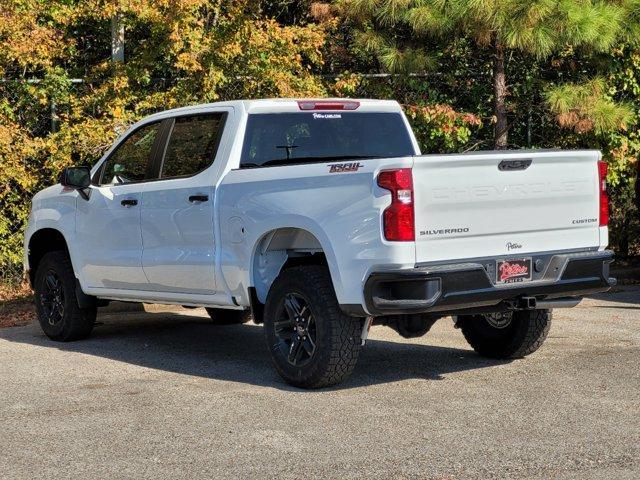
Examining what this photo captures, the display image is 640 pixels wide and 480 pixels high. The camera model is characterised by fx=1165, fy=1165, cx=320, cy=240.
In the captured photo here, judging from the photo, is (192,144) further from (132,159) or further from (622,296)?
(622,296)

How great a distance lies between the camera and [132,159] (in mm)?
9641

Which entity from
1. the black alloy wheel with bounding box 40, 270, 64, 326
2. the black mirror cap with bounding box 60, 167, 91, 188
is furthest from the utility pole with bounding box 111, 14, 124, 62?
the black mirror cap with bounding box 60, 167, 91, 188

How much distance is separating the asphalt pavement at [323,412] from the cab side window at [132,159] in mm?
1459

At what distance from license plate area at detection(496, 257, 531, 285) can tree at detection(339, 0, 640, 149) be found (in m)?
5.89

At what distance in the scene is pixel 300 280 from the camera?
7.79 metres

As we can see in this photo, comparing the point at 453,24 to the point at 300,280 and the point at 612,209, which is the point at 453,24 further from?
the point at 300,280

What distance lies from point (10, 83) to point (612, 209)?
26.2 ft

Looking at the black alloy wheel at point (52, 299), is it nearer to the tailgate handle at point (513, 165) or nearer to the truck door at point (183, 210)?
the truck door at point (183, 210)

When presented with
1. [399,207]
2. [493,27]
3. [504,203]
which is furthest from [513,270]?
[493,27]

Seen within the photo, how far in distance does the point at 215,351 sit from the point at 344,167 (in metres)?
2.93

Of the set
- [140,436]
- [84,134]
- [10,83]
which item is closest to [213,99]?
[84,134]

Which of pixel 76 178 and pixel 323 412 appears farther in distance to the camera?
pixel 76 178

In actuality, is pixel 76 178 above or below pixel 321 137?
below

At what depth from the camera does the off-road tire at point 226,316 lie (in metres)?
11.3
